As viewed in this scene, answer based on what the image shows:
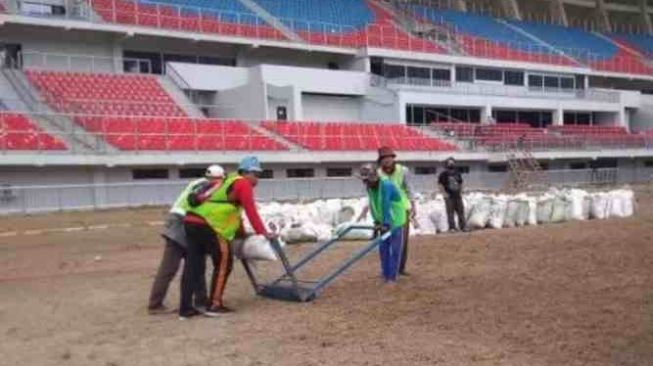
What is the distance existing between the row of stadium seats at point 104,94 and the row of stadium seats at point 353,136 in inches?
187

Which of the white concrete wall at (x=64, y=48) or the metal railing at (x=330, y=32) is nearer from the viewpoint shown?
the white concrete wall at (x=64, y=48)

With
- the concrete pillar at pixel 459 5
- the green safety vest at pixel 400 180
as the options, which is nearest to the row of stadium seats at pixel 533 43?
the concrete pillar at pixel 459 5

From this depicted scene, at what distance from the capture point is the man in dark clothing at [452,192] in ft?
55.8

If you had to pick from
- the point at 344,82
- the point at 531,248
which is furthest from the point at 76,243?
the point at 344,82

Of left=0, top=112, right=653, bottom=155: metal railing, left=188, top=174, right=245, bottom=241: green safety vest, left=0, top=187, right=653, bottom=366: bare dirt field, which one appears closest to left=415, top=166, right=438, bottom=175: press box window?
left=0, top=112, right=653, bottom=155: metal railing

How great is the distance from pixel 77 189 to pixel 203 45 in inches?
559

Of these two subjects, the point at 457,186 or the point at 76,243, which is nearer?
the point at 457,186

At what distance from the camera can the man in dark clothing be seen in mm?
17016

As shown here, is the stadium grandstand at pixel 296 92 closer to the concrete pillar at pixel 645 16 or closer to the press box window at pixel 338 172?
the press box window at pixel 338 172

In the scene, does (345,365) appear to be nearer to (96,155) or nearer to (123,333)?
(123,333)

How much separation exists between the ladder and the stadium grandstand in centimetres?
69

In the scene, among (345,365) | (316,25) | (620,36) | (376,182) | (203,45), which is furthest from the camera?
(620,36)

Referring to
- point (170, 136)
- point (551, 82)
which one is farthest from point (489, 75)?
point (170, 136)

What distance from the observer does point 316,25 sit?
148ft
